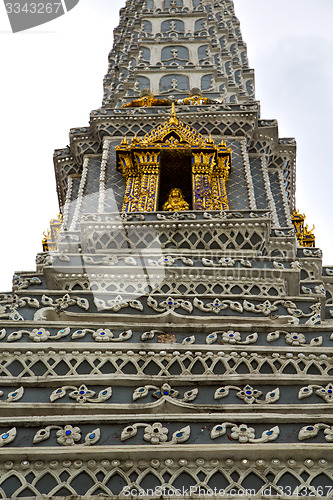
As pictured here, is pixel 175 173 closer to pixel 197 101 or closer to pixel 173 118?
pixel 173 118

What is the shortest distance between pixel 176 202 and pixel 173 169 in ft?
6.57

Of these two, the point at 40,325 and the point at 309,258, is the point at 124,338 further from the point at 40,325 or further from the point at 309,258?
the point at 309,258

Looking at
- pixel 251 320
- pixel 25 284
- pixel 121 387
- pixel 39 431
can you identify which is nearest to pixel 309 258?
pixel 251 320

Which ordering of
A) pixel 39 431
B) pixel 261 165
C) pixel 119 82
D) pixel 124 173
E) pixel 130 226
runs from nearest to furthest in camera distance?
pixel 39 431 < pixel 130 226 < pixel 124 173 < pixel 261 165 < pixel 119 82

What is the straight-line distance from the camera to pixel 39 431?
27.5ft

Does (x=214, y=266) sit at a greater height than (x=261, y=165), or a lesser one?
lesser

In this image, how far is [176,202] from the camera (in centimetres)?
1689

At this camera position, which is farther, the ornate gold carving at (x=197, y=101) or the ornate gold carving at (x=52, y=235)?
the ornate gold carving at (x=197, y=101)

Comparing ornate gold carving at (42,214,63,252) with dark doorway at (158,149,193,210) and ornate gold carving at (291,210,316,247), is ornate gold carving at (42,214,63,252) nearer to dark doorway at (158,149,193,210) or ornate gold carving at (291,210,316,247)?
dark doorway at (158,149,193,210)

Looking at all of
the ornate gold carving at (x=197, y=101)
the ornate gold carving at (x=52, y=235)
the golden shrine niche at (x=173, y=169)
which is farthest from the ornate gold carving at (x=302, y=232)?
the ornate gold carving at (x=52, y=235)

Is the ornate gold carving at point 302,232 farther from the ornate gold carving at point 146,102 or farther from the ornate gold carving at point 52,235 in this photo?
the ornate gold carving at point 52,235

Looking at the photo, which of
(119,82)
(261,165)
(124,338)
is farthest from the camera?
(119,82)

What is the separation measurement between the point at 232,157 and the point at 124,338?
29.9 ft

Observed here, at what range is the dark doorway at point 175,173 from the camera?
1812 cm
